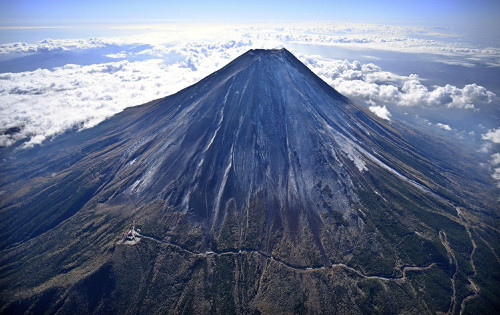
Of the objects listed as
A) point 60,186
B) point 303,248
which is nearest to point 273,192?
point 303,248

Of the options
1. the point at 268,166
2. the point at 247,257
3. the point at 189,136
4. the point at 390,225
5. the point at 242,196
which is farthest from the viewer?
the point at 189,136

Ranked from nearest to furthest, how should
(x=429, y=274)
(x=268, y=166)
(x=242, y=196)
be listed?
(x=429, y=274), (x=242, y=196), (x=268, y=166)

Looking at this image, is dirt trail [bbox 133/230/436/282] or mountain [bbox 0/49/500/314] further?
dirt trail [bbox 133/230/436/282]

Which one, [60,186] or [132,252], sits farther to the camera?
[60,186]

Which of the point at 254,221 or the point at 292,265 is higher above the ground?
the point at 254,221

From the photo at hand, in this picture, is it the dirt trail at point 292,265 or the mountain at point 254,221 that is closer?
the mountain at point 254,221

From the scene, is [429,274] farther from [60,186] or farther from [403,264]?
[60,186]

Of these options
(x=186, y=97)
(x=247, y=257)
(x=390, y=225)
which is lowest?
(x=247, y=257)

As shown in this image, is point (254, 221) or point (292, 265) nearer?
point (292, 265)
